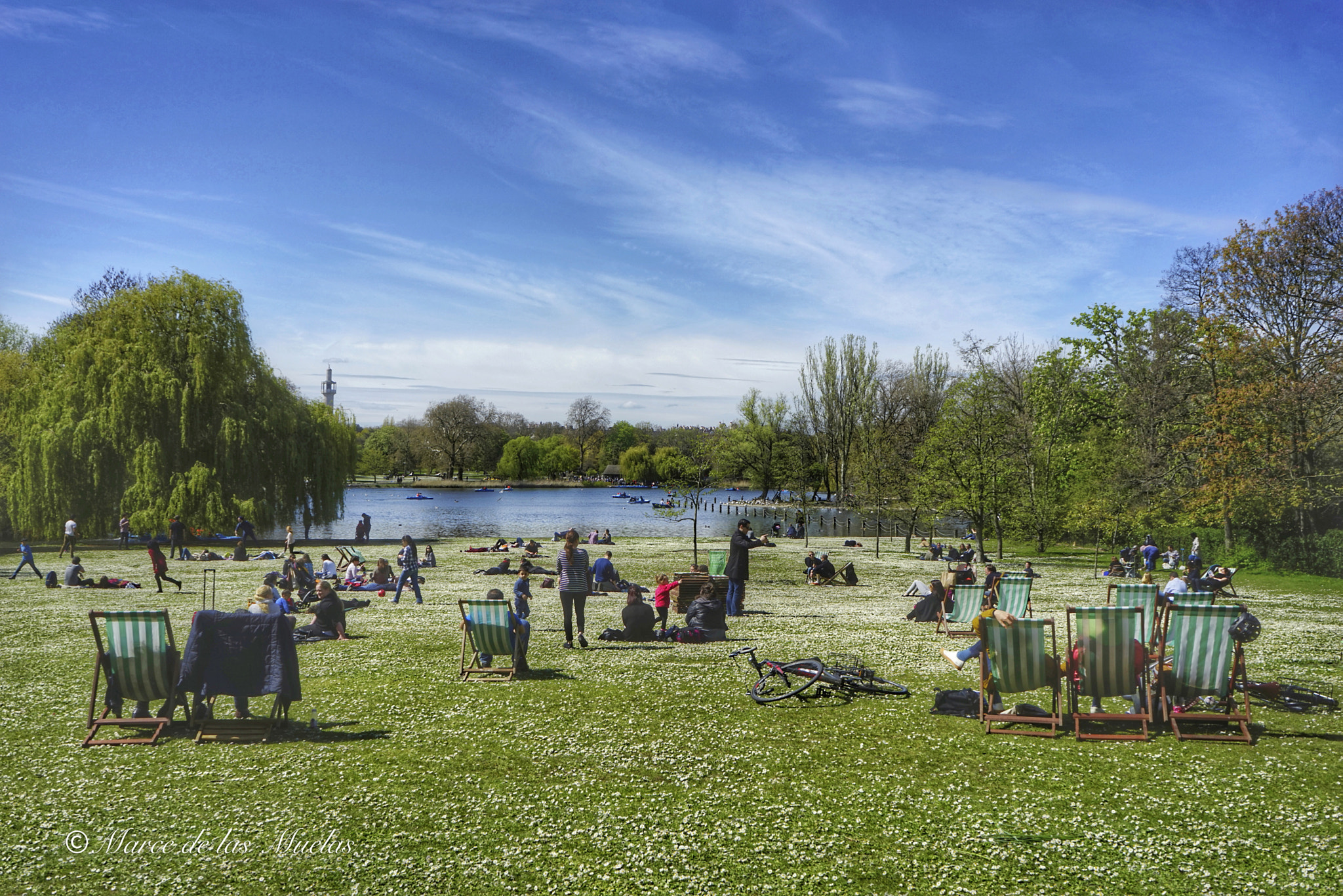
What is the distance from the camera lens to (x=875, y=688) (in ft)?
35.1

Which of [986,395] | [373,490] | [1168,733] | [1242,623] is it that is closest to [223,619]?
[1168,733]

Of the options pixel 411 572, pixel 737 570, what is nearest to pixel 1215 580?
pixel 737 570

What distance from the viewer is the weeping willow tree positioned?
3606 cm

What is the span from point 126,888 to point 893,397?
284 feet

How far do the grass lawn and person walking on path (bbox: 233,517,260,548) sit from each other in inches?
835

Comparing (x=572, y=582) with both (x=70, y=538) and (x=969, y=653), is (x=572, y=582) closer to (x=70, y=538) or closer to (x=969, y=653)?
(x=969, y=653)

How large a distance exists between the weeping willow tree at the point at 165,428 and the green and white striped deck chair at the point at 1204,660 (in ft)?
127

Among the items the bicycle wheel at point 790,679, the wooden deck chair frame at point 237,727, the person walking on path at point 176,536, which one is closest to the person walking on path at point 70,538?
the person walking on path at point 176,536

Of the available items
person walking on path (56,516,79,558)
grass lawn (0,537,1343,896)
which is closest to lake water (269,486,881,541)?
person walking on path (56,516,79,558)

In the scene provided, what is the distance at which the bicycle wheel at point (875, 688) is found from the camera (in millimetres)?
10633

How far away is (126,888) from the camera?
18.4 feet

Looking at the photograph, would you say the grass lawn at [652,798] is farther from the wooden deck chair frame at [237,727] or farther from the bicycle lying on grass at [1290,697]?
the bicycle lying on grass at [1290,697]

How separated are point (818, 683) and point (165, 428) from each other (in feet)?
125

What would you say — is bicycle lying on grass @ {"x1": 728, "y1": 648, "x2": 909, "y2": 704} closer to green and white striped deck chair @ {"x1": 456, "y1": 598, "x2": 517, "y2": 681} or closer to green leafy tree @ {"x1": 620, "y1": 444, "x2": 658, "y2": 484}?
green and white striped deck chair @ {"x1": 456, "y1": 598, "x2": 517, "y2": 681}
